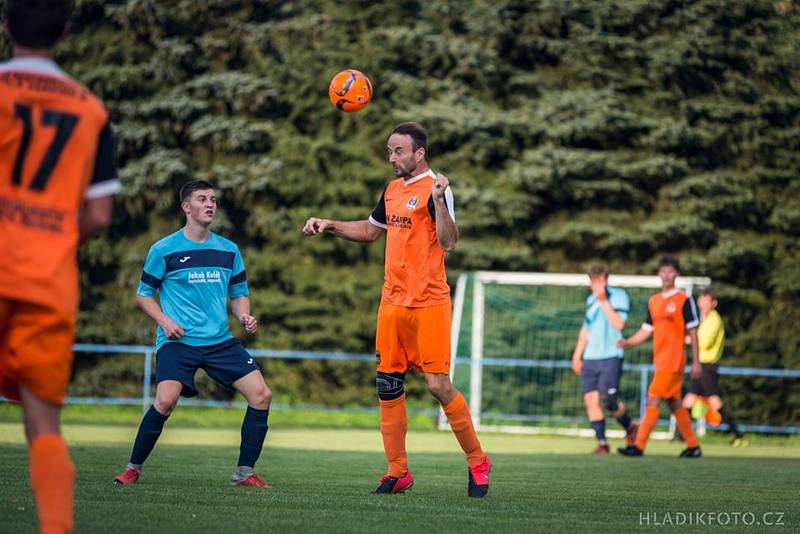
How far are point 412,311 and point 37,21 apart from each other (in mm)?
3856

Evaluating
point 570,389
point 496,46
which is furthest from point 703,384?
point 496,46

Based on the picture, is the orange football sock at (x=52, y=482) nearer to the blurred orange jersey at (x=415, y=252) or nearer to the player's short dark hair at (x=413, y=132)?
the blurred orange jersey at (x=415, y=252)

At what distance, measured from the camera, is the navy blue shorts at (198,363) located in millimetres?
8469

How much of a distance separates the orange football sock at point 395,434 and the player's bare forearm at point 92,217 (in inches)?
146

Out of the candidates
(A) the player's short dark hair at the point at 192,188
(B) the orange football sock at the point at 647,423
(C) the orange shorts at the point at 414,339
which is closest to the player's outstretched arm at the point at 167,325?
(A) the player's short dark hair at the point at 192,188

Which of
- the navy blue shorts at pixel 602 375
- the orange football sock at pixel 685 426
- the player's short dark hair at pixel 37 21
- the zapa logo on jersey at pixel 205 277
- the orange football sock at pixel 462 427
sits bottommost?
the orange football sock at pixel 685 426

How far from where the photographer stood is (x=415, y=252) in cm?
804

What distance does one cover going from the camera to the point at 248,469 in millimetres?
8305

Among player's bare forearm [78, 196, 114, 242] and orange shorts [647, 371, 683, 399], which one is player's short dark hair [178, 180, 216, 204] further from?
orange shorts [647, 371, 683, 399]

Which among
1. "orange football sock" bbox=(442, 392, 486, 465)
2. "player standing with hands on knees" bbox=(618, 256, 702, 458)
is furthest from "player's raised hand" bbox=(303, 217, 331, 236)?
"player standing with hands on knees" bbox=(618, 256, 702, 458)

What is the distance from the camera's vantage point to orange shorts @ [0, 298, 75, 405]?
14.5 ft

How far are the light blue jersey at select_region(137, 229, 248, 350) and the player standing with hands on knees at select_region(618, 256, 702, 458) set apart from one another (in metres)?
6.66

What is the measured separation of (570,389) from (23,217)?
61.2ft

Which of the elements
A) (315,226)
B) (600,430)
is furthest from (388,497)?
(600,430)
